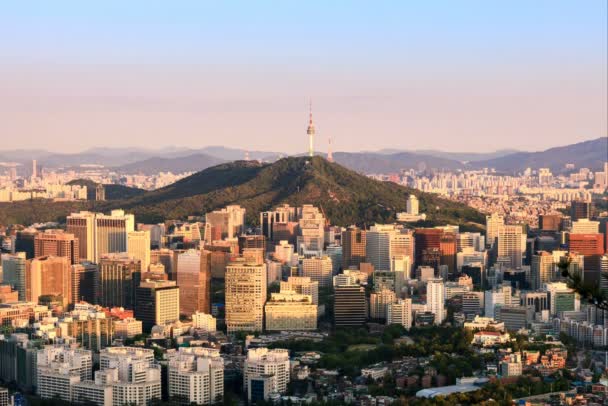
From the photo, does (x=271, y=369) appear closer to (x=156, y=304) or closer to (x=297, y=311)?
(x=297, y=311)

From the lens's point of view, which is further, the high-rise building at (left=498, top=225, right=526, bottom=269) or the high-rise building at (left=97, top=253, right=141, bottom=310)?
the high-rise building at (left=498, top=225, right=526, bottom=269)

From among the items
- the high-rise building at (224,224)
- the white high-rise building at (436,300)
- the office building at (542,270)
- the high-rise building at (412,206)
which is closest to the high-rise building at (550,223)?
the high-rise building at (412,206)

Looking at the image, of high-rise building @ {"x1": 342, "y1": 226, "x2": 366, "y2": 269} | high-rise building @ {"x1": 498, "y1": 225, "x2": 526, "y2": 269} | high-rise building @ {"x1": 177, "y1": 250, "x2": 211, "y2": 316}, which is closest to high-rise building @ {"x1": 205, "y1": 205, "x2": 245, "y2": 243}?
high-rise building @ {"x1": 342, "y1": 226, "x2": 366, "y2": 269}

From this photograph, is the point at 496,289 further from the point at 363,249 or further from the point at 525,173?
the point at 525,173

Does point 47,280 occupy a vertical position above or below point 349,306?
above

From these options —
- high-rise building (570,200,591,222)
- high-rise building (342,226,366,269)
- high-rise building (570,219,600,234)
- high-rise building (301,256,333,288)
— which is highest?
high-rise building (570,200,591,222)

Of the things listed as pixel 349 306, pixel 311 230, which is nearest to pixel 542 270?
pixel 349 306

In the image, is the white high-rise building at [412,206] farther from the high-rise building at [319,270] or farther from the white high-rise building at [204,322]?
the white high-rise building at [204,322]

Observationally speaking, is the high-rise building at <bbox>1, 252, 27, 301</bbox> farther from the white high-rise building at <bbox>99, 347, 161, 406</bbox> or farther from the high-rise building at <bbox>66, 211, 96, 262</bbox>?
the white high-rise building at <bbox>99, 347, 161, 406</bbox>
